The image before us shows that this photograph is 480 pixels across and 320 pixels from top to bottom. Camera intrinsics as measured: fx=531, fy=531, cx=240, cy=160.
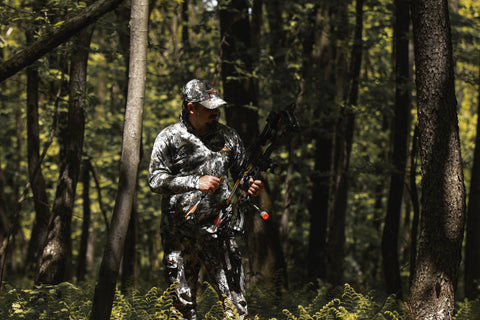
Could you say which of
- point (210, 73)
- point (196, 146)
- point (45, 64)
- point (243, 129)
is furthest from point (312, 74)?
point (196, 146)

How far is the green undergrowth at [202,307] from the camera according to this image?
5.50 m

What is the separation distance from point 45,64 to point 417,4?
6738 millimetres

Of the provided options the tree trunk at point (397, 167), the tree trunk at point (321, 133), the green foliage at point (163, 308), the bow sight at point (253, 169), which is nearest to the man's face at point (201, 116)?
the bow sight at point (253, 169)

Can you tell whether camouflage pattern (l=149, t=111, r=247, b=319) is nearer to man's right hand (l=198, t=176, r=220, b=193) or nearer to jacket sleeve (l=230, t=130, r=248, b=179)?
jacket sleeve (l=230, t=130, r=248, b=179)

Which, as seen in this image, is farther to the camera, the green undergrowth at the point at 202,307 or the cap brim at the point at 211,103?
the green undergrowth at the point at 202,307

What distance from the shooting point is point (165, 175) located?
4.87 m

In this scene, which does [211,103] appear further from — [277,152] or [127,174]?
[277,152]

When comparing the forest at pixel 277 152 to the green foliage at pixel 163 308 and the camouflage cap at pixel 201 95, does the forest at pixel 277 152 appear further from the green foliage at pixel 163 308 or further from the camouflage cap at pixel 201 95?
the camouflage cap at pixel 201 95

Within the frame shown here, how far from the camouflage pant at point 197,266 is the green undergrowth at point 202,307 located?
0.39 feet

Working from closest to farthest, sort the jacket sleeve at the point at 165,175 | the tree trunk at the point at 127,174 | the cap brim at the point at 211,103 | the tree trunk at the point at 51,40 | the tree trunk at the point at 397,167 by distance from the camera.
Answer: the tree trunk at the point at 51,40
the tree trunk at the point at 127,174
the jacket sleeve at the point at 165,175
the cap brim at the point at 211,103
the tree trunk at the point at 397,167

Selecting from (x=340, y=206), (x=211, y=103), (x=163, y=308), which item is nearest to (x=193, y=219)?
(x=211, y=103)

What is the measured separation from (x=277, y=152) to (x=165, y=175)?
9.87 m

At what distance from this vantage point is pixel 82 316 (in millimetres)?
5727

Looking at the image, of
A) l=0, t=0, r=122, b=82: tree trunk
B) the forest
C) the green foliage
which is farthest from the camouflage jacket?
l=0, t=0, r=122, b=82: tree trunk
